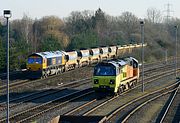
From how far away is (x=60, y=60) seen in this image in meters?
50.6

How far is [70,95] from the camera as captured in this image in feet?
112

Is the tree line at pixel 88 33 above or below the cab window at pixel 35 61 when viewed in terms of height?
above

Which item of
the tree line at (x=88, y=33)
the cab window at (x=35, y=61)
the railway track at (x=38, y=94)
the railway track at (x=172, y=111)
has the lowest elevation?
the railway track at (x=172, y=111)

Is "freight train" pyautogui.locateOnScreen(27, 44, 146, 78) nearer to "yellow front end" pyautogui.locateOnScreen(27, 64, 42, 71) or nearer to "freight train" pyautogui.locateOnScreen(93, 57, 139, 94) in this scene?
"yellow front end" pyautogui.locateOnScreen(27, 64, 42, 71)

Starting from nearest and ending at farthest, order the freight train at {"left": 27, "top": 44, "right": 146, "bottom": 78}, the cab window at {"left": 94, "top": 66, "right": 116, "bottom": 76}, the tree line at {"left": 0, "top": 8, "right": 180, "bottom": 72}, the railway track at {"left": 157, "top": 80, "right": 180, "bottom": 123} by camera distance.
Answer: the railway track at {"left": 157, "top": 80, "right": 180, "bottom": 123} < the cab window at {"left": 94, "top": 66, "right": 116, "bottom": 76} < the freight train at {"left": 27, "top": 44, "right": 146, "bottom": 78} < the tree line at {"left": 0, "top": 8, "right": 180, "bottom": 72}

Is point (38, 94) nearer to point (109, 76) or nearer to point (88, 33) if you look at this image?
point (109, 76)

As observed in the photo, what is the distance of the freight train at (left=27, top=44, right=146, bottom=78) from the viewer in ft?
147

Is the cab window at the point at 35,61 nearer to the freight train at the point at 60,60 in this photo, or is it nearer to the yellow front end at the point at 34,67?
the freight train at the point at 60,60

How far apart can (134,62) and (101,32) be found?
228ft

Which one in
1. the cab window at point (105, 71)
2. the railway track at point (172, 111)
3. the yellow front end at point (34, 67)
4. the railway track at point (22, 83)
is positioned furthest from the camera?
the yellow front end at point (34, 67)

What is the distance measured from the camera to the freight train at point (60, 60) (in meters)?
44.9

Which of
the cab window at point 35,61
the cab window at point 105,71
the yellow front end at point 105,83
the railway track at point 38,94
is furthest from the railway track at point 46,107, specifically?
the cab window at point 35,61

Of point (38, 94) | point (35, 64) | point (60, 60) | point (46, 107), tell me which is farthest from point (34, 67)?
point (46, 107)

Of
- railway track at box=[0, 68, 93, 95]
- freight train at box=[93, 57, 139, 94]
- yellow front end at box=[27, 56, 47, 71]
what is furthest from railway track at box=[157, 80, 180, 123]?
yellow front end at box=[27, 56, 47, 71]
